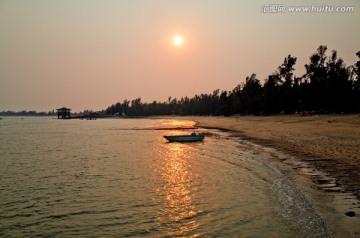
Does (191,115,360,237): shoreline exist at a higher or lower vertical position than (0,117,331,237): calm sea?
higher

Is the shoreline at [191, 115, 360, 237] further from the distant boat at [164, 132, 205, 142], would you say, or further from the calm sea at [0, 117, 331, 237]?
the distant boat at [164, 132, 205, 142]

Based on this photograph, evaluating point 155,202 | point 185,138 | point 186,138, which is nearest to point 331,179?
point 155,202

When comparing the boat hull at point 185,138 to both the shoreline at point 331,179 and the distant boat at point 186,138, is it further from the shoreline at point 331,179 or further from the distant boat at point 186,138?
the shoreline at point 331,179

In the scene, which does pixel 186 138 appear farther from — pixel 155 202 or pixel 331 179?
pixel 155 202

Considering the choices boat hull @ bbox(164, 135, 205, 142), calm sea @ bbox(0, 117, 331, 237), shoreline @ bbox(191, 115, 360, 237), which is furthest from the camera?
boat hull @ bbox(164, 135, 205, 142)

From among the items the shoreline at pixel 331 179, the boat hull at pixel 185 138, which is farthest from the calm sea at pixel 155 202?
the boat hull at pixel 185 138

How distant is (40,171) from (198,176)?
12.8 m

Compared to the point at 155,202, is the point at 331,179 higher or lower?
higher

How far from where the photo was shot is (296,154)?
29.3m

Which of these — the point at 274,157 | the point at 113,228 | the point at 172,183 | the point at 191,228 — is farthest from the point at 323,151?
the point at 113,228

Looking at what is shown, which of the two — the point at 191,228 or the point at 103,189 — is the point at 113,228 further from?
the point at 103,189

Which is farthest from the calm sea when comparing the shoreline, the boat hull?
the boat hull

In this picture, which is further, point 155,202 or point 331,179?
point 331,179

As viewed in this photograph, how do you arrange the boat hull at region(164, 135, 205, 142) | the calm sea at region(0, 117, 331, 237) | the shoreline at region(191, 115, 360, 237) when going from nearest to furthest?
the calm sea at region(0, 117, 331, 237)
the shoreline at region(191, 115, 360, 237)
the boat hull at region(164, 135, 205, 142)
